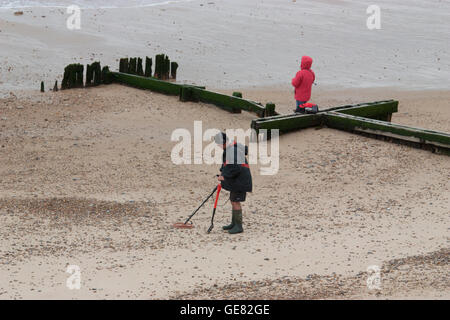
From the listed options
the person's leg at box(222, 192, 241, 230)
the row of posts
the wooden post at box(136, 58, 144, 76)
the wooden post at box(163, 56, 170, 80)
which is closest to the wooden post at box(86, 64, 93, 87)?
the row of posts

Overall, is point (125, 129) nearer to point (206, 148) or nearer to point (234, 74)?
point (206, 148)

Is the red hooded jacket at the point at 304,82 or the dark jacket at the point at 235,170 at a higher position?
the red hooded jacket at the point at 304,82

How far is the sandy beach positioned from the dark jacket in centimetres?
71

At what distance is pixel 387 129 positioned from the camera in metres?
14.7

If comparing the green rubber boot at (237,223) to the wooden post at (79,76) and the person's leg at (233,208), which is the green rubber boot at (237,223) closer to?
the person's leg at (233,208)

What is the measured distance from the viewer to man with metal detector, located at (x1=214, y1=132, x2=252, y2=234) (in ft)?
33.9

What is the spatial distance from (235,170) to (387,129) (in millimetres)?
5337

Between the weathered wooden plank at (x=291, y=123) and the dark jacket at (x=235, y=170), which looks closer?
the dark jacket at (x=235, y=170)

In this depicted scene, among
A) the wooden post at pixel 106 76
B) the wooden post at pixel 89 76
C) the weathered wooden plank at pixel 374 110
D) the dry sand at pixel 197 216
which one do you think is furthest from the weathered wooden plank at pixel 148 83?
the weathered wooden plank at pixel 374 110

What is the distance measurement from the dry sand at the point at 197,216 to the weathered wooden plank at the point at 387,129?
0.73 feet

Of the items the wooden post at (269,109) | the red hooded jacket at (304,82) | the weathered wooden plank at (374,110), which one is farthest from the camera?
the weathered wooden plank at (374,110)

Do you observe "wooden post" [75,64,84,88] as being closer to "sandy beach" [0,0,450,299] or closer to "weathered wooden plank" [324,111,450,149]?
"sandy beach" [0,0,450,299]

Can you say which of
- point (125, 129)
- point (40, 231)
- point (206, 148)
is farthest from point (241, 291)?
point (125, 129)

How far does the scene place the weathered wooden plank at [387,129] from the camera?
14.0 metres
